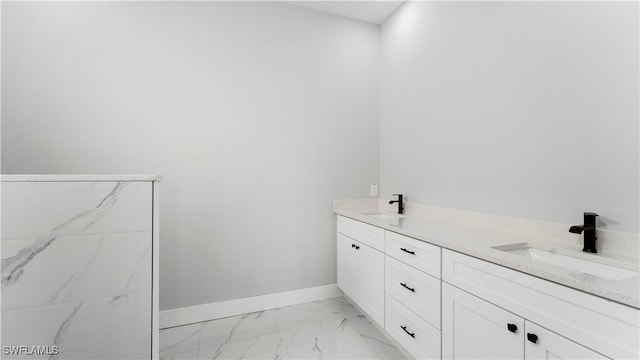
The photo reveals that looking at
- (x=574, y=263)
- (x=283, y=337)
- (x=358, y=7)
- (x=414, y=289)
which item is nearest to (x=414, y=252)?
(x=414, y=289)

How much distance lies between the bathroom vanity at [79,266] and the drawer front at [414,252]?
1364 millimetres

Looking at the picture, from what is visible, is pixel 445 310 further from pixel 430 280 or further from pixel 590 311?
pixel 590 311

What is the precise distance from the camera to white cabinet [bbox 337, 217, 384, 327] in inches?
78.8

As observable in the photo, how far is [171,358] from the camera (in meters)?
1.85

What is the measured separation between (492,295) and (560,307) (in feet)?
0.82

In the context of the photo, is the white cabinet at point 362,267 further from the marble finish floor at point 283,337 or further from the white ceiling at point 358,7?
the white ceiling at point 358,7

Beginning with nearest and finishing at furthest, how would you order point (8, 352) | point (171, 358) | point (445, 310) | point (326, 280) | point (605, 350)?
point (605, 350) < point (8, 352) < point (445, 310) < point (171, 358) < point (326, 280)

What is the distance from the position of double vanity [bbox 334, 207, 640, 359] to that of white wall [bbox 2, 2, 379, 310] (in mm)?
866

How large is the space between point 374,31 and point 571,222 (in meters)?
2.41

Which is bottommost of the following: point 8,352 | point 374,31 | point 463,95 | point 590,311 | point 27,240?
point 8,352

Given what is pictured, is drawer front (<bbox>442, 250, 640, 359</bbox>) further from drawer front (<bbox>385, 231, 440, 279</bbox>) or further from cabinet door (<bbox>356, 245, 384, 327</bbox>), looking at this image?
cabinet door (<bbox>356, 245, 384, 327</bbox>)

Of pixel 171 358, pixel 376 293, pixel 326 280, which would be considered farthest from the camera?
pixel 326 280

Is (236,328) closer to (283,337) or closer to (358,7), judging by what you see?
(283,337)

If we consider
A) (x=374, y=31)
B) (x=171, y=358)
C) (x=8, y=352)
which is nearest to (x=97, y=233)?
(x=8, y=352)
